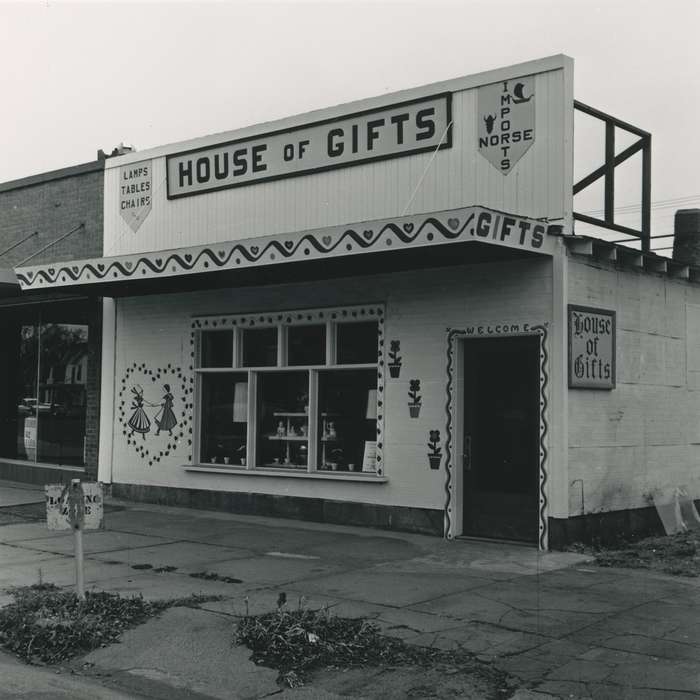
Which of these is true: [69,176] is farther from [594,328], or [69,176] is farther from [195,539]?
[594,328]

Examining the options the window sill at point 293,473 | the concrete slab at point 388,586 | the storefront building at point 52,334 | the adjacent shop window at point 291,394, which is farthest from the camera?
the storefront building at point 52,334

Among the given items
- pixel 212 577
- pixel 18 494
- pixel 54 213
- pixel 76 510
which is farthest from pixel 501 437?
pixel 54 213

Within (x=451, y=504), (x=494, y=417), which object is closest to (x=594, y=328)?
(x=494, y=417)

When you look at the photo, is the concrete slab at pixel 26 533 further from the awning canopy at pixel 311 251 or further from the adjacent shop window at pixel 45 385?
the adjacent shop window at pixel 45 385

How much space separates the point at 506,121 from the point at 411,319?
2.72 meters

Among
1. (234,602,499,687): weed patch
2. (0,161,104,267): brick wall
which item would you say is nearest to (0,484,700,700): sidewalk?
(234,602,499,687): weed patch

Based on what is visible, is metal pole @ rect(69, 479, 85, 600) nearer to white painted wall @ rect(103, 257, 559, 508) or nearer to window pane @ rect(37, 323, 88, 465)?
white painted wall @ rect(103, 257, 559, 508)

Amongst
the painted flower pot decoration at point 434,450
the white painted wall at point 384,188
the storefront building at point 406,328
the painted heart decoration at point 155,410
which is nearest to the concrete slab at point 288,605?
the storefront building at point 406,328

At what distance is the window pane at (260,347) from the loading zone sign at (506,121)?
4.22 m

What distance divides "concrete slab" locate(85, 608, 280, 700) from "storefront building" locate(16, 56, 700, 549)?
4.74 m

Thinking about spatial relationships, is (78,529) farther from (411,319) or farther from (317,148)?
(317,148)

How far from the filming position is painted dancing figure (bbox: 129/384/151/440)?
50.0ft

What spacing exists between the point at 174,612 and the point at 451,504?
185 inches

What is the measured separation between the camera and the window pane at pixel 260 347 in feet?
45.4
